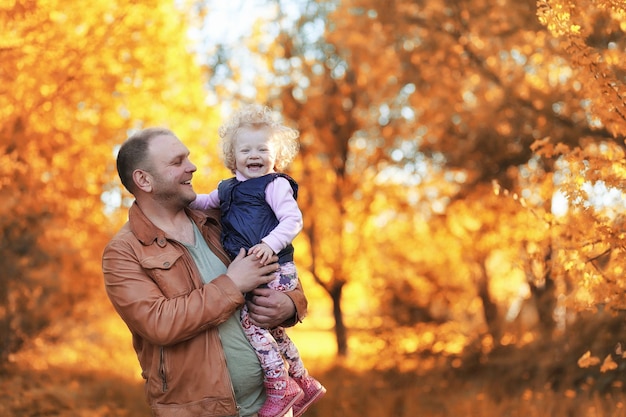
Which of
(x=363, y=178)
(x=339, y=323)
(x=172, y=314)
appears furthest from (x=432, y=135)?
(x=172, y=314)

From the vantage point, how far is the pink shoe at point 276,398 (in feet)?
11.0

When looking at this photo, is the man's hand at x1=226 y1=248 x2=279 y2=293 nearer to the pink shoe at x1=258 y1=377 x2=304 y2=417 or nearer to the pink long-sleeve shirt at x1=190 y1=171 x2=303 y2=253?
the pink long-sleeve shirt at x1=190 y1=171 x2=303 y2=253

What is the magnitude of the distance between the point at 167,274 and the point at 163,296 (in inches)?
3.7

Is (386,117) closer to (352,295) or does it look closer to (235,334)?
(352,295)

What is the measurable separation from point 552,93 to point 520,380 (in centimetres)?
306

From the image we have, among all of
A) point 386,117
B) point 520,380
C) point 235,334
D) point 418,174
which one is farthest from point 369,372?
point 235,334

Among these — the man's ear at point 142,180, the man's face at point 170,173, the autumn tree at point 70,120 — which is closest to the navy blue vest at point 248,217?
the man's face at point 170,173

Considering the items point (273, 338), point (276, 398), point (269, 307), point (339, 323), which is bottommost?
point (339, 323)

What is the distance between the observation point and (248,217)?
3.50 metres

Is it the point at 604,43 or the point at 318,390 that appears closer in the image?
the point at 318,390

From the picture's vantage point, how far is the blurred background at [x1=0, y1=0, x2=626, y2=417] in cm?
801

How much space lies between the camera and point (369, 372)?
1027 centimetres

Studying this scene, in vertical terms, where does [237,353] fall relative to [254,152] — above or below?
below

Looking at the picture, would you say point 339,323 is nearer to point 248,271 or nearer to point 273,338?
point 273,338
